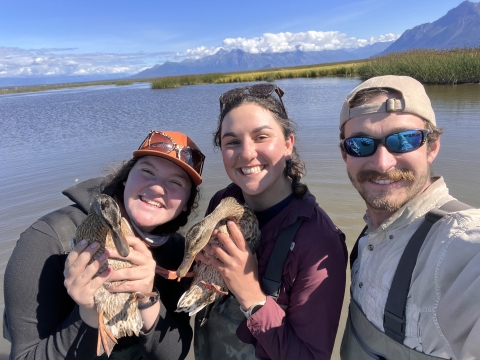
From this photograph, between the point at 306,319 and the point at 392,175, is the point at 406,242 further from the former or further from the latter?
the point at 306,319

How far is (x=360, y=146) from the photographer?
2.17 m

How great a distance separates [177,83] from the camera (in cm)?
5156

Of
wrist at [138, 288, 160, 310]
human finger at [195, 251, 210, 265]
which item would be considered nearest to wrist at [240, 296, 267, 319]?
human finger at [195, 251, 210, 265]

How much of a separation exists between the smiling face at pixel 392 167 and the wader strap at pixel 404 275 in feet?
→ 0.78

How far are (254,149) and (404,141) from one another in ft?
3.57

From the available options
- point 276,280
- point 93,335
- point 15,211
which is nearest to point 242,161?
point 276,280

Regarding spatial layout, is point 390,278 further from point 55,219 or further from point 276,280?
point 55,219

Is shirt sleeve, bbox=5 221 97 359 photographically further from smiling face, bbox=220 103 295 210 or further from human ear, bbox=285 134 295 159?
human ear, bbox=285 134 295 159

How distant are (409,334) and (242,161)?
1.60 m

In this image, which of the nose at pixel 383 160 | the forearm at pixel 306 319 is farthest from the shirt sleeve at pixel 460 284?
the forearm at pixel 306 319

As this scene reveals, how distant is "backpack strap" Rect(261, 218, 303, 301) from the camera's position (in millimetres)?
2407

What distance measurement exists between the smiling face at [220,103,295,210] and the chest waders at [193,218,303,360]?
45 cm

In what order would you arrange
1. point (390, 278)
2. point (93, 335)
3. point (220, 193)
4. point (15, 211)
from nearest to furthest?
1. point (390, 278)
2. point (93, 335)
3. point (220, 193)
4. point (15, 211)

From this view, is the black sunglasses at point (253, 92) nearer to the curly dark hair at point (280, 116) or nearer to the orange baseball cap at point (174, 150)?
the curly dark hair at point (280, 116)
